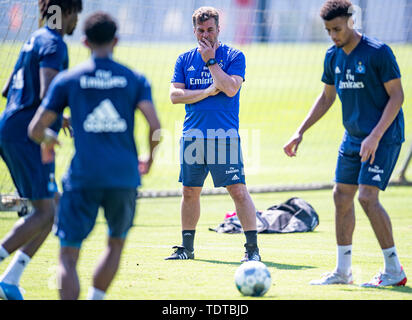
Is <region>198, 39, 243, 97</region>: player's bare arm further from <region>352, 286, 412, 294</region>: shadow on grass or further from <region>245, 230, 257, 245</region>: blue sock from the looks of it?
<region>352, 286, 412, 294</region>: shadow on grass

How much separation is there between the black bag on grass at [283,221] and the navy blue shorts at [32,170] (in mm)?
4380

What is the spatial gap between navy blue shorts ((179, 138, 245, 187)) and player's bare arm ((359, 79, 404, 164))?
68.7 inches

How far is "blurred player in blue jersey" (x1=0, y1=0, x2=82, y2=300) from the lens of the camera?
5676mm

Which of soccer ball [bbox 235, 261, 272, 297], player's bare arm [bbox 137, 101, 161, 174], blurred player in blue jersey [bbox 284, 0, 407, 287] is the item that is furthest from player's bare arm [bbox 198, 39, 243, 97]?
player's bare arm [bbox 137, 101, 161, 174]

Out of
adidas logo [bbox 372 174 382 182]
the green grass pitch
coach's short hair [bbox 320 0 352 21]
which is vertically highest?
coach's short hair [bbox 320 0 352 21]

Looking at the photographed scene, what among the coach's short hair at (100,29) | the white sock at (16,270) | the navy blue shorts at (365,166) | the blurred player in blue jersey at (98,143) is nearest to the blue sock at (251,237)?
the navy blue shorts at (365,166)

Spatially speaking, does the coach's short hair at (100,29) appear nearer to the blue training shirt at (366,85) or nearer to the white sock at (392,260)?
the blue training shirt at (366,85)

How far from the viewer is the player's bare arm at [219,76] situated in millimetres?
7371

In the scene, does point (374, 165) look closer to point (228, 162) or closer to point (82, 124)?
point (228, 162)

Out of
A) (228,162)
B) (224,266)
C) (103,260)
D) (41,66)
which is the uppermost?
(41,66)

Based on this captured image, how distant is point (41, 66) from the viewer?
553cm

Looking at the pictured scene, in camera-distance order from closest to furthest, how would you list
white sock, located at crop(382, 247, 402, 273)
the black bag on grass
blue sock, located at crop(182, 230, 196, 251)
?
1. white sock, located at crop(382, 247, 402, 273)
2. blue sock, located at crop(182, 230, 196, 251)
3. the black bag on grass
